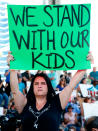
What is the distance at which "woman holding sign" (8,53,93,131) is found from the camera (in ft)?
7.50

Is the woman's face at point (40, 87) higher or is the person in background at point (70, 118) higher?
the woman's face at point (40, 87)

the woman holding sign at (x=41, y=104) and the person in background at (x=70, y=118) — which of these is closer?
the woman holding sign at (x=41, y=104)

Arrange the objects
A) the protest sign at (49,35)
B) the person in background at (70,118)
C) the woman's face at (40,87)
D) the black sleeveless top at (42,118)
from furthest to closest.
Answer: the person in background at (70,118) < the protest sign at (49,35) < the woman's face at (40,87) < the black sleeveless top at (42,118)

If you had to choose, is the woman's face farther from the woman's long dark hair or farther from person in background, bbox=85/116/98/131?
person in background, bbox=85/116/98/131

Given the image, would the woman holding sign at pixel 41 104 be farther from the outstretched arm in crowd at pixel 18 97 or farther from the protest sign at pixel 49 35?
the protest sign at pixel 49 35

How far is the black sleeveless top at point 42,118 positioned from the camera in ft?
7.46

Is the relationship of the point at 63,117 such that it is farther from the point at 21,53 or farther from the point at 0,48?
the point at 0,48

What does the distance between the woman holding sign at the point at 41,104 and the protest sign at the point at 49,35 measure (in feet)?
0.85

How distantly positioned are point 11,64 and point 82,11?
0.73m

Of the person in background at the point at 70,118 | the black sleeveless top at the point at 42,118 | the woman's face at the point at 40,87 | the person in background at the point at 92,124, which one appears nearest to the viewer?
the person in background at the point at 92,124

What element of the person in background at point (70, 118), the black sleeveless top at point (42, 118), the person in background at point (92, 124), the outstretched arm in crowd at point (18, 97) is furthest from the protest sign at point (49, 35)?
the person in background at point (70, 118)

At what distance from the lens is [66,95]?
2.39 metres


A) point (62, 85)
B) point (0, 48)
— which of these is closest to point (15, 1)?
point (0, 48)

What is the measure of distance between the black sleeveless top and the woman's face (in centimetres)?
10
